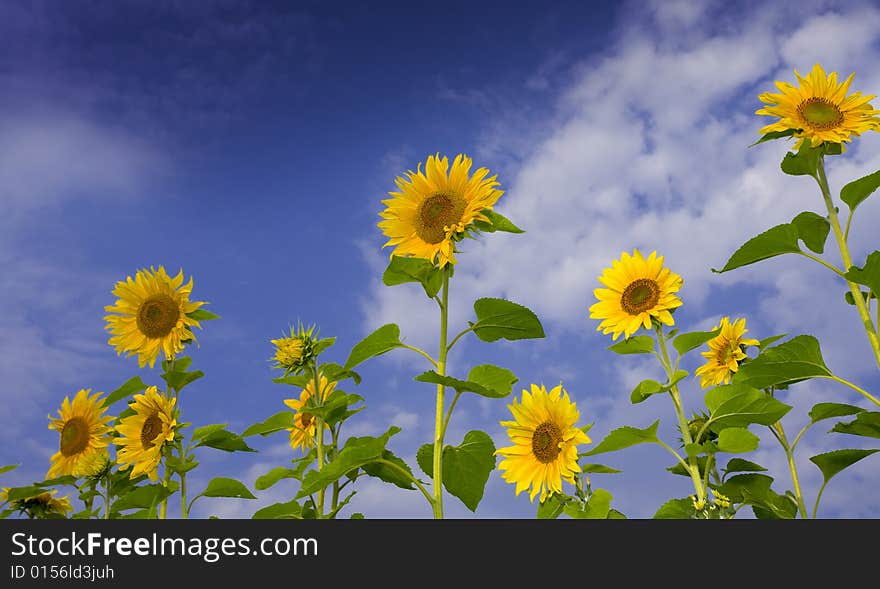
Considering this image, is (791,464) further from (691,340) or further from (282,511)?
(282,511)

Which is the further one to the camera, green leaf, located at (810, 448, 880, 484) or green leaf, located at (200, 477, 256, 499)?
green leaf, located at (810, 448, 880, 484)

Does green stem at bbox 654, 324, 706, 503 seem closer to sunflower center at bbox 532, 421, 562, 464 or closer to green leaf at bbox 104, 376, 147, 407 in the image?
sunflower center at bbox 532, 421, 562, 464

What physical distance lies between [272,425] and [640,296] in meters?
2.07

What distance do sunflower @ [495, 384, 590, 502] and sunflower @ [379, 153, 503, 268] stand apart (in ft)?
2.77

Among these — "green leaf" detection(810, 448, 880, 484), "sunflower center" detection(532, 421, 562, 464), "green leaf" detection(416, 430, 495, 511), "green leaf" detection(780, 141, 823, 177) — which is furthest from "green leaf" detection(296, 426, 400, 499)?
"green leaf" detection(780, 141, 823, 177)

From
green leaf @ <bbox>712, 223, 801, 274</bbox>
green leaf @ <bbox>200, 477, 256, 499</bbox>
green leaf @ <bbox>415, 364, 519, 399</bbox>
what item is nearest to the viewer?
green leaf @ <bbox>415, 364, 519, 399</bbox>

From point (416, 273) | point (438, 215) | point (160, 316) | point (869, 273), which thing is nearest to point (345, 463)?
point (416, 273)

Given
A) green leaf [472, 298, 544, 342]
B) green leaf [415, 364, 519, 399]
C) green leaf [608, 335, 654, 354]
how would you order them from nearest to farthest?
green leaf [415, 364, 519, 399] → green leaf [472, 298, 544, 342] → green leaf [608, 335, 654, 354]

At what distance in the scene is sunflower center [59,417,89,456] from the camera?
4160 millimetres

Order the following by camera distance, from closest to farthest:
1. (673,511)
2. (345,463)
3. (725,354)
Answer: (345,463) → (673,511) → (725,354)

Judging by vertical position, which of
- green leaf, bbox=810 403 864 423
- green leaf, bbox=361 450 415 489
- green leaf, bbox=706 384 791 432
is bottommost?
green leaf, bbox=361 450 415 489

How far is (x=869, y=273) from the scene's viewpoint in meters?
3.54
